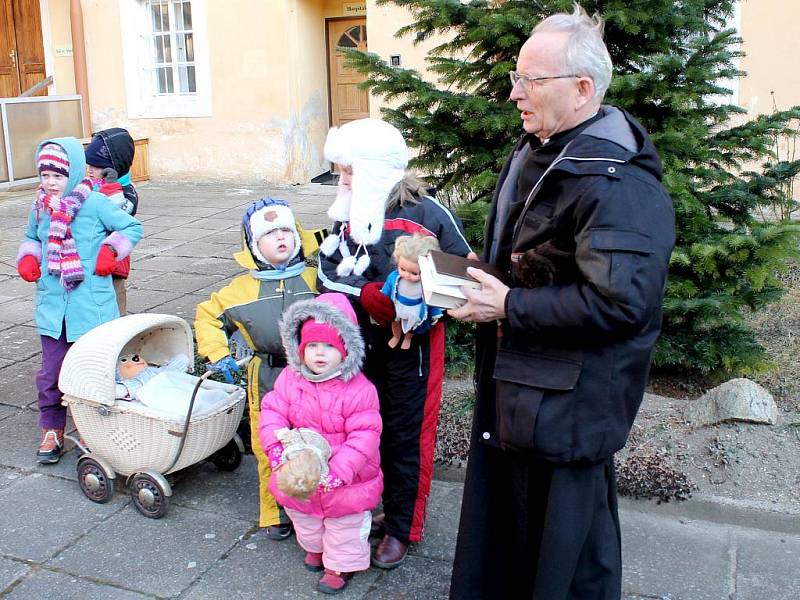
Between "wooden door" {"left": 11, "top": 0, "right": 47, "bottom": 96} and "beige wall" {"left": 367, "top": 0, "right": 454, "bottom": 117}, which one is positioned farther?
"wooden door" {"left": 11, "top": 0, "right": 47, "bottom": 96}

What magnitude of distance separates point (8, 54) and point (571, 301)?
14363mm

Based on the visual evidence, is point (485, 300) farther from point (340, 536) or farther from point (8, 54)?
point (8, 54)

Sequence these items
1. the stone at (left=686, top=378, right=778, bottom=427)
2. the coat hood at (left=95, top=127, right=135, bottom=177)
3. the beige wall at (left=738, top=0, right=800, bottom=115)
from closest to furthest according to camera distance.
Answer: the stone at (left=686, top=378, right=778, bottom=427) → the coat hood at (left=95, top=127, right=135, bottom=177) → the beige wall at (left=738, top=0, right=800, bottom=115)

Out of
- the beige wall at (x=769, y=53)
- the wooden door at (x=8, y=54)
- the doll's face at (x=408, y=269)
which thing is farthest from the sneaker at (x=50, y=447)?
the wooden door at (x=8, y=54)

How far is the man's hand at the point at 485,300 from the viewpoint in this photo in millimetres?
2334

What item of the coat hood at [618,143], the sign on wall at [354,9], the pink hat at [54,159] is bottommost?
the pink hat at [54,159]

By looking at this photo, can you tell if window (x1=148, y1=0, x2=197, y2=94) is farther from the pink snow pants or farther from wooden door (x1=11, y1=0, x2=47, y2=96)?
the pink snow pants

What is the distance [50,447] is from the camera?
14.1 feet

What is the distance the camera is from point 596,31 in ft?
7.68

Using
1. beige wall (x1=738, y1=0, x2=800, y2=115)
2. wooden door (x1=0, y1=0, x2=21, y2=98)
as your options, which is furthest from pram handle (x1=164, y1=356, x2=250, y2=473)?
wooden door (x1=0, y1=0, x2=21, y2=98)

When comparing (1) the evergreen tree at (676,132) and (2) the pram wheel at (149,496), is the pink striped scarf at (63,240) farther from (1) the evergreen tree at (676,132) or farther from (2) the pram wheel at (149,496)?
(1) the evergreen tree at (676,132)

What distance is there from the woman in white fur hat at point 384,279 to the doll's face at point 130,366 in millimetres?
1096

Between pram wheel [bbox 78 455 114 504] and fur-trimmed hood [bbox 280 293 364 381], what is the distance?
1259mm

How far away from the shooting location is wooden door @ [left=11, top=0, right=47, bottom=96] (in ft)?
45.9
